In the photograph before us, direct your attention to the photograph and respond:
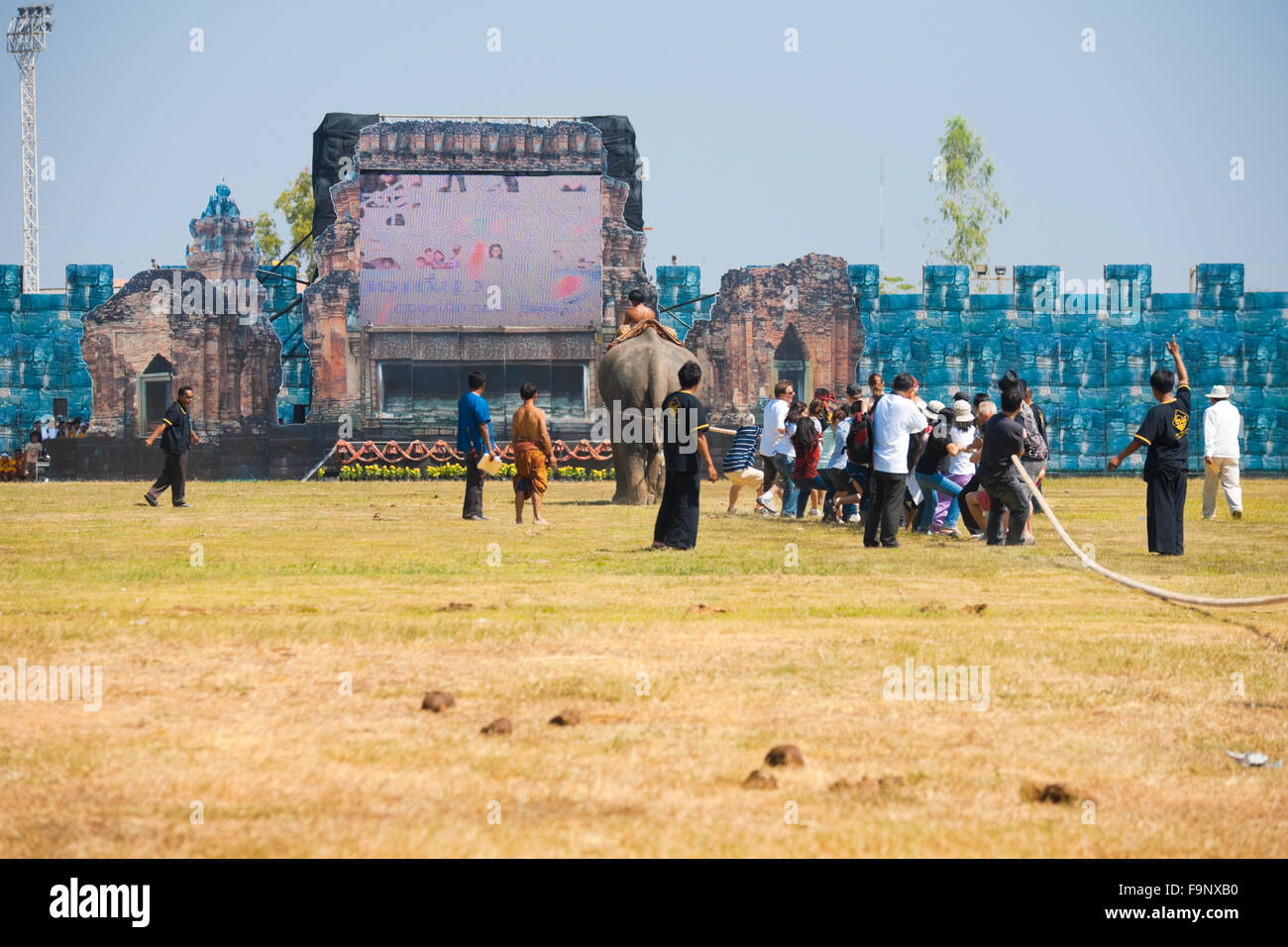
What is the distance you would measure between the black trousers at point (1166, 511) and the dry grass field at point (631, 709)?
77cm

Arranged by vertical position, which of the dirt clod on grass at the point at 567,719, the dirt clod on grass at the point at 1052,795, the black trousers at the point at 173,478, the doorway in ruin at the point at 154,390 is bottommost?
the dirt clod on grass at the point at 1052,795

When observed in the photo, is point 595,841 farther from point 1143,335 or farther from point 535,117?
point 1143,335

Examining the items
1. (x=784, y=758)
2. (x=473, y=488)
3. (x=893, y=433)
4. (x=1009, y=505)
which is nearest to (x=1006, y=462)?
(x=1009, y=505)

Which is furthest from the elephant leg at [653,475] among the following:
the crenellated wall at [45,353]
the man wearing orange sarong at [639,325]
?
the crenellated wall at [45,353]

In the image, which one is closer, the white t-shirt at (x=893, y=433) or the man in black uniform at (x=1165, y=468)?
the man in black uniform at (x=1165, y=468)

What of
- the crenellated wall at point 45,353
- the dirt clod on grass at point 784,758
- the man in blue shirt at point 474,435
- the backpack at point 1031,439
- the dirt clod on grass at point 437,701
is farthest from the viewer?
the crenellated wall at point 45,353

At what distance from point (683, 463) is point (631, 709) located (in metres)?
7.27

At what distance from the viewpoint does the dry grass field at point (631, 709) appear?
16.5ft

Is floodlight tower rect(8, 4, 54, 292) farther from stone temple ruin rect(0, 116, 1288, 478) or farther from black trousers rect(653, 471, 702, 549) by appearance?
black trousers rect(653, 471, 702, 549)

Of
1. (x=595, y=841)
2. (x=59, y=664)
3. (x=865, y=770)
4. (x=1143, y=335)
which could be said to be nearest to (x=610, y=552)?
(x=59, y=664)

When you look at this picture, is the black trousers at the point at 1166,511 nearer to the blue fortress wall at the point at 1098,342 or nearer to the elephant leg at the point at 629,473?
the elephant leg at the point at 629,473

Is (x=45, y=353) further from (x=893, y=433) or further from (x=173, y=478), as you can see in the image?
(x=893, y=433)

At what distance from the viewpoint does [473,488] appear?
19734 mm

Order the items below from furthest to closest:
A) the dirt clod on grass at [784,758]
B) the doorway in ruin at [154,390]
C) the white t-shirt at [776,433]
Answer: the doorway in ruin at [154,390], the white t-shirt at [776,433], the dirt clod on grass at [784,758]
